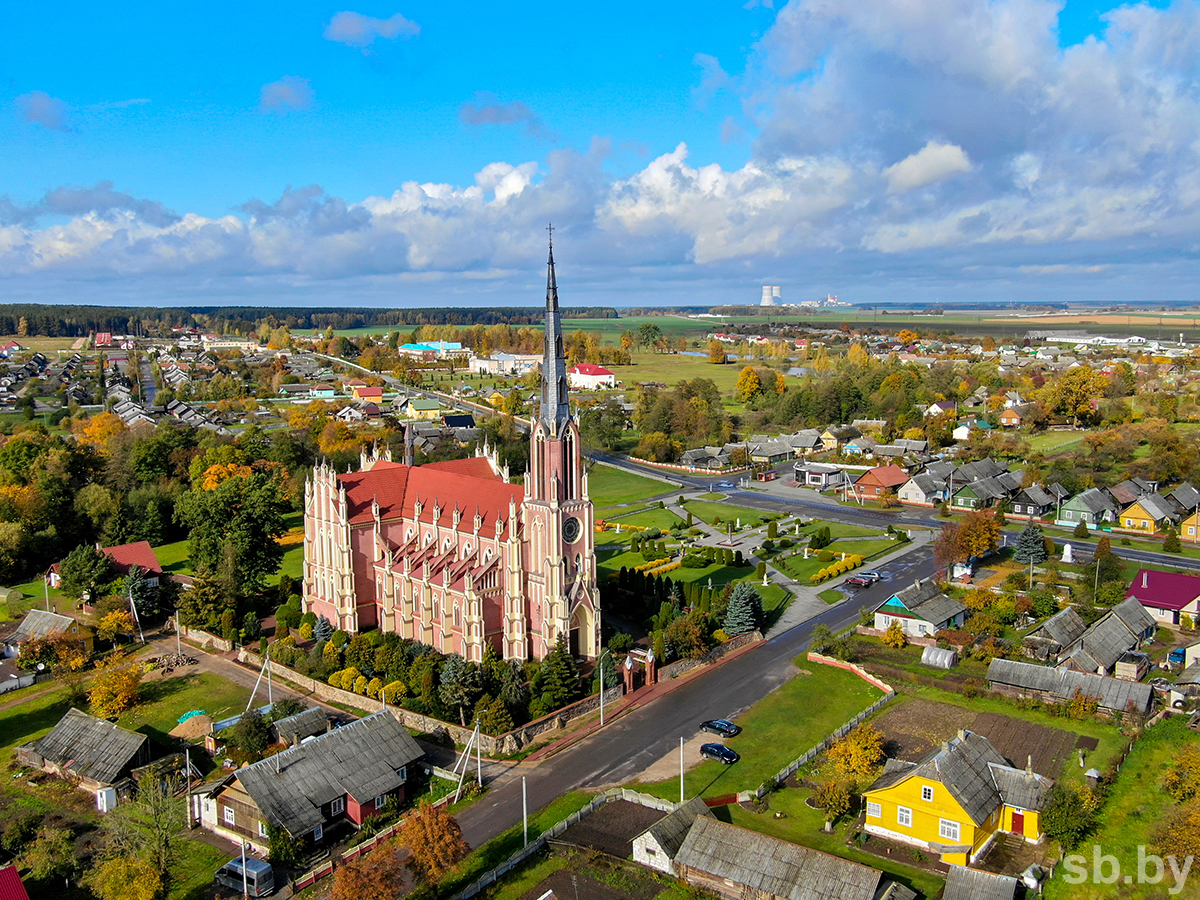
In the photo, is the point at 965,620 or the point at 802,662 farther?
the point at 965,620

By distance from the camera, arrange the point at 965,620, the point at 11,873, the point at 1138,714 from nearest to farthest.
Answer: the point at 11,873 < the point at 1138,714 < the point at 965,620

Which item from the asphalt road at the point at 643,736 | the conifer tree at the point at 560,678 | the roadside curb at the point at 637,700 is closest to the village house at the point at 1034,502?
the asphalt road at the point at 643,736

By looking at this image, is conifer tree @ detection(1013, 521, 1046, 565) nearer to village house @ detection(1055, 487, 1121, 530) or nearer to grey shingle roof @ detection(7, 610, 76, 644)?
village house @ detection(1055, 487, 1121, 530)

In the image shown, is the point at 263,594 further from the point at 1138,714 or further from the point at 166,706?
the point at 1138,714

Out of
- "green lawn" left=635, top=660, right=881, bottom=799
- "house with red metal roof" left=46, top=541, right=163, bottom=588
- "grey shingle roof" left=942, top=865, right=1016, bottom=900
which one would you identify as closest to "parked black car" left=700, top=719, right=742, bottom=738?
"green lawn" left=635, top=660, right=881, bottom=799

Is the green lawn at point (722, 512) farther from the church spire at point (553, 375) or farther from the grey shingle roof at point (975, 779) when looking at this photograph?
the grey shingle roof at point (975, 779)

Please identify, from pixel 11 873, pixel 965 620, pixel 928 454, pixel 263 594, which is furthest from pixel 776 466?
pixel 11 873

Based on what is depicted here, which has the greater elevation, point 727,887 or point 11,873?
point 11,873

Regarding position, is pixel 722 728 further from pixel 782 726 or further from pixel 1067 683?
pixel 1067 683
